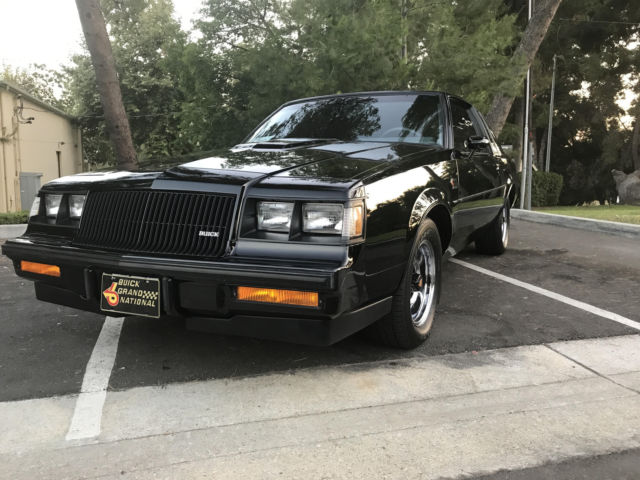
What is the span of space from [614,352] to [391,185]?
1.77 metres

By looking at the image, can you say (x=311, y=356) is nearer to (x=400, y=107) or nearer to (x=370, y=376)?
(x=370, y=376)

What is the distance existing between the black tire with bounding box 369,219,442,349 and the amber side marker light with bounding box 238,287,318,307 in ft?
2.36

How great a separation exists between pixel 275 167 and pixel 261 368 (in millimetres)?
1128

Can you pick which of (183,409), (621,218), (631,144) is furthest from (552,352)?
(631,144)

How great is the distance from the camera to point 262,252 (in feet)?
8.70

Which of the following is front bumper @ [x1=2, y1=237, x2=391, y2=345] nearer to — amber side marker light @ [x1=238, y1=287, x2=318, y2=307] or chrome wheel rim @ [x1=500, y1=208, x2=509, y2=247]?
amber side marker light @ [x1=238, y1=287, x2=318, y2=307]

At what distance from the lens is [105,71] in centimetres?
1005

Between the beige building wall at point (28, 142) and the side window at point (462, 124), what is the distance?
1534 cm

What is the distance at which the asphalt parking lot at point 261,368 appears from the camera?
221 cm

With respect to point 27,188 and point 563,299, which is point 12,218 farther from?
point 563,299

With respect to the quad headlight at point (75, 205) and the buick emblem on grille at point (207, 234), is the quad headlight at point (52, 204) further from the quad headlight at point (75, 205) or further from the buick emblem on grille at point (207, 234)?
the buick emblem on grille at point (207, 234)

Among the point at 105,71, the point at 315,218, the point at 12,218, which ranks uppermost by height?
the point at 105,71

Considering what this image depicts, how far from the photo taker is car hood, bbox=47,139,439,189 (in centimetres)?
283

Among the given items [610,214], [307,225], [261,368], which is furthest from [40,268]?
[610,214]
